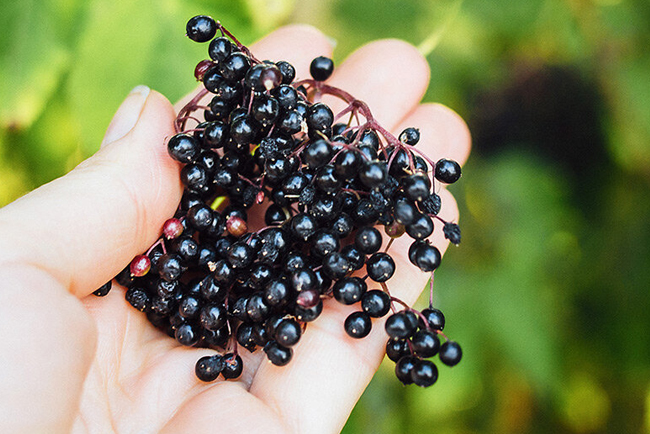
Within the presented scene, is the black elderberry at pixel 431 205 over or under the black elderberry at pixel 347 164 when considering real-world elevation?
over

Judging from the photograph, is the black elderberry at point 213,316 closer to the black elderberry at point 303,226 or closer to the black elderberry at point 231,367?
the black elderberry at point 231,367

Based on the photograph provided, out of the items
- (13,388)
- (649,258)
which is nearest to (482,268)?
(649,258)

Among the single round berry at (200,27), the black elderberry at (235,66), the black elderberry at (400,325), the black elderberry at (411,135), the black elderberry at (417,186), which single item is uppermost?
the black elderberry at (411,135)

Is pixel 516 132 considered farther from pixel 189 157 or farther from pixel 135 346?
pixel 135 346

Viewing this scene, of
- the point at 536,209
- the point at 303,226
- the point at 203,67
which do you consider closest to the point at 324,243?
the point at 303,226

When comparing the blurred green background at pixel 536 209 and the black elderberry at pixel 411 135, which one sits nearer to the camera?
the black elderberry at pixel 411 135

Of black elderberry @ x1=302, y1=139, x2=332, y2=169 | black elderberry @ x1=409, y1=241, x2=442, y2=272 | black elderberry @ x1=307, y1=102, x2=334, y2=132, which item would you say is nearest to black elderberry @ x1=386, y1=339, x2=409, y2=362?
black elderberry @ x1=409, y1=241, x2=442, y2=272

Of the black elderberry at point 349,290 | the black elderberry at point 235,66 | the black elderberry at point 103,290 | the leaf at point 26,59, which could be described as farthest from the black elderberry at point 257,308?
the leaf at point 26,59
